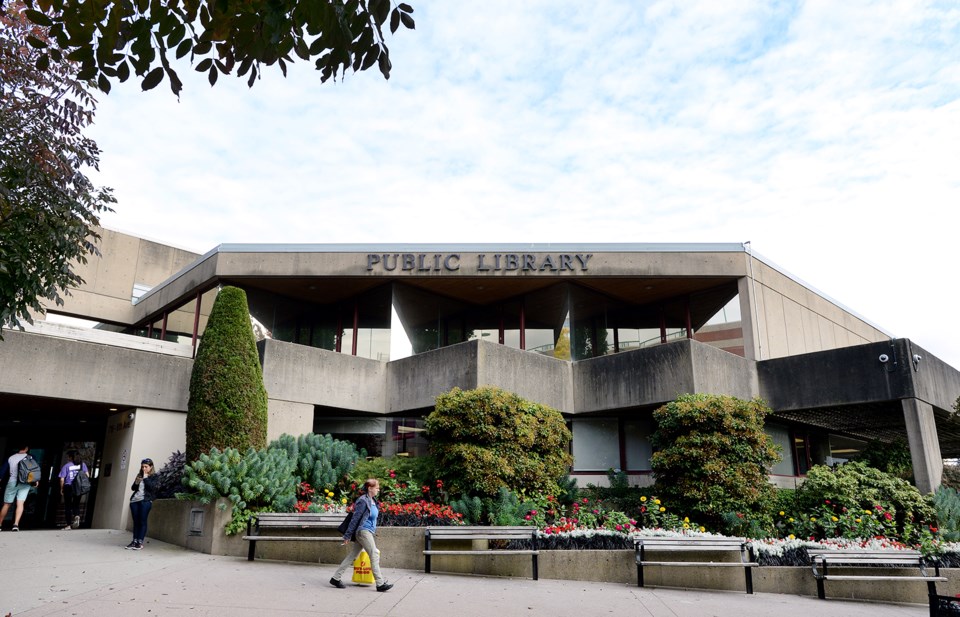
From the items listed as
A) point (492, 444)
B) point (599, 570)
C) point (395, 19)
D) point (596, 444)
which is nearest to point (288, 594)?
point (599, 570)

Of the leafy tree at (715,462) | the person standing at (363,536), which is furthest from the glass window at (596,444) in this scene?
the person standing at (363,536)

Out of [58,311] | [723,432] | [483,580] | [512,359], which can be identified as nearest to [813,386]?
[723,432]

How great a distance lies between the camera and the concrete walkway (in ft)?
24.7

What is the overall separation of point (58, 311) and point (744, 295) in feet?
70.8

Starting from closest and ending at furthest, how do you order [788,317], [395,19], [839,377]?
[395,19]
[839,377]
[788,317]

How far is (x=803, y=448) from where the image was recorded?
21.7 meters

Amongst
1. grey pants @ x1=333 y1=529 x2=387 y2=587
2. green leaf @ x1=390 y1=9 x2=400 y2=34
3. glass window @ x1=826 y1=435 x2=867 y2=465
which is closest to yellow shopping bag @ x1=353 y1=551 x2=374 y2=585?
grey pants @ x1=333 y1=529 x2=387 y2=587

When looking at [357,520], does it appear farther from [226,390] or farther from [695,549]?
[226,390]

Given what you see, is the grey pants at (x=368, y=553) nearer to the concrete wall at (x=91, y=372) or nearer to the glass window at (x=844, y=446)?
the concrete wall at (x=91, y=372)

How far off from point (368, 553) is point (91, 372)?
9.56 m

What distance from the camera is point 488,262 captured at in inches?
767

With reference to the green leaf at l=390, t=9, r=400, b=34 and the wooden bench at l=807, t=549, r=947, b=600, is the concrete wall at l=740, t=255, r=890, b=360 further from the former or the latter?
the green leaf at l=390, t=9, r=400, b=34

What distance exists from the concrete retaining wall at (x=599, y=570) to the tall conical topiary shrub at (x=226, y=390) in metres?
2.66

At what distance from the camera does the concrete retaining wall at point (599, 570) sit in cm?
1038
